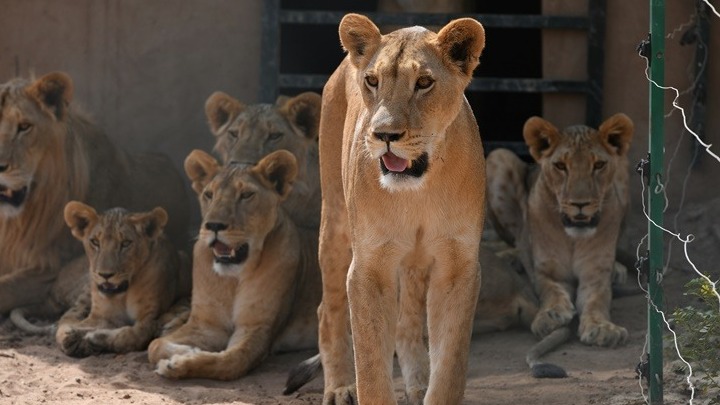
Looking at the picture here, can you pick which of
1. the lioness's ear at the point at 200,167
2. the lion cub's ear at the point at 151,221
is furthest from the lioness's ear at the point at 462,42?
the lion cub's ear at the point at 151,221

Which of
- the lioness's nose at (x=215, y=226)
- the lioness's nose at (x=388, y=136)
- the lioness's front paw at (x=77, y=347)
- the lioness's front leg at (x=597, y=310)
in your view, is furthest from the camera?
the lioness's front paw at (x=77, y=347)

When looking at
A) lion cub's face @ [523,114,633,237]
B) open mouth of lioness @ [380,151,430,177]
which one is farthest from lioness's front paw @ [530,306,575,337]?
open mouth of lioness @ [380,151,430,177]

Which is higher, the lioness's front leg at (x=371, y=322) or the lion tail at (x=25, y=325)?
the lioness's front leg at (x=371, y=322)

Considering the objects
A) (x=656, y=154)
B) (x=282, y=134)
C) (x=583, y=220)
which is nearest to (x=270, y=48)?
(x=282, y=134)

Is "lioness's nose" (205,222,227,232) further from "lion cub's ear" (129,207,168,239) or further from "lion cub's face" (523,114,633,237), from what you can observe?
"lion cub's face" (523,114,633,237)

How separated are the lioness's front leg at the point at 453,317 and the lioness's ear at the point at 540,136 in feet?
8.52

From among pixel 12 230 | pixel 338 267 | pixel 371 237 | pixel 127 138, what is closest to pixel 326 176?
pixel 338 267

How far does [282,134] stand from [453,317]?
3083mm

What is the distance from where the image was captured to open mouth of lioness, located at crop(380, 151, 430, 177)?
477cm

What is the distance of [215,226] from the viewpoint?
6922mm

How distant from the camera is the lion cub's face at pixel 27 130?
7.71 metres

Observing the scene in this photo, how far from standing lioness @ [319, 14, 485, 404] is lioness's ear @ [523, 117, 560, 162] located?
2.33 m

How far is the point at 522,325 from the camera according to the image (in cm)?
752

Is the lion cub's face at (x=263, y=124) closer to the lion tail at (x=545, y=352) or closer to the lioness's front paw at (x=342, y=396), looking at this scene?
the lion tail at (x=545, y=352)
